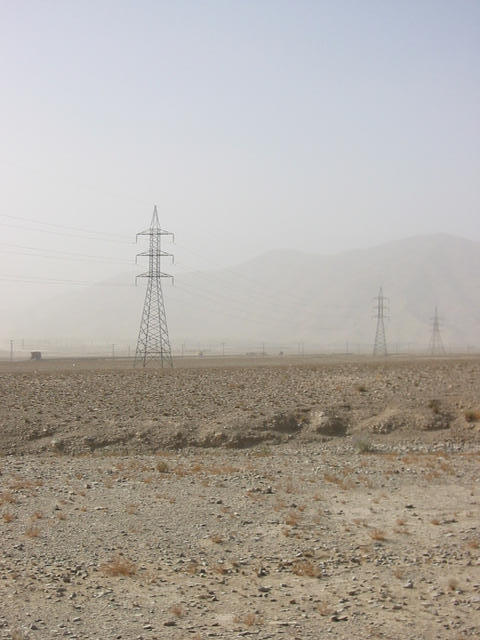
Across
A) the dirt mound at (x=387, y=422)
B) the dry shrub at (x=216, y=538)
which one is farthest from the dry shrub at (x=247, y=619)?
the dirt mound at (x=387, y=422)

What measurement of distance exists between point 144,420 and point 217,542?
51.5 feet

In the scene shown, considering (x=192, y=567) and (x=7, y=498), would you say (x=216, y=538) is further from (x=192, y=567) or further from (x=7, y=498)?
(x=7, y=498)

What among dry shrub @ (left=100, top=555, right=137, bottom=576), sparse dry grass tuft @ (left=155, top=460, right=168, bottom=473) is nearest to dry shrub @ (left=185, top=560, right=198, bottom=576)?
dry shrub @ (left=100, top=555, right=137, bottom=576)

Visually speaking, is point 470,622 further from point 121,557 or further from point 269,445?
point 269,445

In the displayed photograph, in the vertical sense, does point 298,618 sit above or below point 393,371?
below

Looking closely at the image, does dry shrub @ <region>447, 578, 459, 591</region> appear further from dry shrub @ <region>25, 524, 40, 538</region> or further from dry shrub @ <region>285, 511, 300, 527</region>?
dry shrub @ <region>25, 524, 40, 538</region>

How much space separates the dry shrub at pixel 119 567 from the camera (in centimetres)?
1250

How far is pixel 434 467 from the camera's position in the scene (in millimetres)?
21938

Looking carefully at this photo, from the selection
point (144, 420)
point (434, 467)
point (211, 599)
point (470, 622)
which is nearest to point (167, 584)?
point (211, 599)

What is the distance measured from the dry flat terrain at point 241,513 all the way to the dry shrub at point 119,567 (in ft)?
0.14

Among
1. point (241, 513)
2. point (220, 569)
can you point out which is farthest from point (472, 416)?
point (220, 569)

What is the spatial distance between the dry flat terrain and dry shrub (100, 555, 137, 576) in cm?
4

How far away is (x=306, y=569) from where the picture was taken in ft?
41.0

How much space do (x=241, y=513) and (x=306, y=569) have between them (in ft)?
13.7
